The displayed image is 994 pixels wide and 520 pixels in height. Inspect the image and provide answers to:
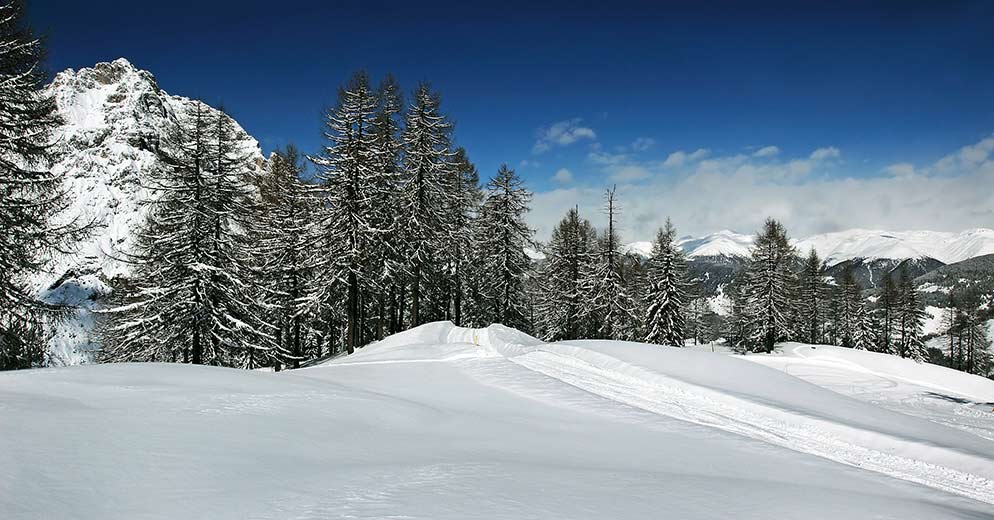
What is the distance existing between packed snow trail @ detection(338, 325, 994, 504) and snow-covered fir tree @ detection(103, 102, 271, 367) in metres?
13.6

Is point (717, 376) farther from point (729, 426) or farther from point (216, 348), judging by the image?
point (216, 348)

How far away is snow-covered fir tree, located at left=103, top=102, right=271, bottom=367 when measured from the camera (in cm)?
1945

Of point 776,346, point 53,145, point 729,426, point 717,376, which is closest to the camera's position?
point 729,426

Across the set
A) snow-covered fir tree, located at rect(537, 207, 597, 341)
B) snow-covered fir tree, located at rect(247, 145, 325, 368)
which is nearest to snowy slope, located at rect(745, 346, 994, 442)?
snow-covered fir tree, located at rect(537, 207, 597, 341)

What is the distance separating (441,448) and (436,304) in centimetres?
3336

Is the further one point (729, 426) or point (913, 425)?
point (913, 425)

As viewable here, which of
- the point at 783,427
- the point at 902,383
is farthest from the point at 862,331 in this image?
the point at 783,427

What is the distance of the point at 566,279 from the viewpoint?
39438 mm

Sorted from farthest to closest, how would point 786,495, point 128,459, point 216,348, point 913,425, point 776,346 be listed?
point 776,346, point 216,348, point 913,425, point 786,495, point 128,459

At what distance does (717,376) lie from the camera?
1463 cm

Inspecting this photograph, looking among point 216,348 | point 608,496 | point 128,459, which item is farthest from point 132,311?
point 608,496

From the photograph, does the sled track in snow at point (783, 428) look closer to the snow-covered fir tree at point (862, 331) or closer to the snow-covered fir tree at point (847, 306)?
the snow-covered fir tree at point (862, 331)

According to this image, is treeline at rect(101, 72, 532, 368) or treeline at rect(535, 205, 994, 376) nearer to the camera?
treeline at rect(101, 72, 532, 368)

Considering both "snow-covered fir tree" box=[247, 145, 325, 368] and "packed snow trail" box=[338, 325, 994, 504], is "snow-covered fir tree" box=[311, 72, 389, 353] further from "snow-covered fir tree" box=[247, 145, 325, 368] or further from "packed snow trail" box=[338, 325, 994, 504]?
"packed snow trail" box=[338, 325, 994, 504]
